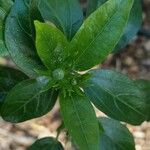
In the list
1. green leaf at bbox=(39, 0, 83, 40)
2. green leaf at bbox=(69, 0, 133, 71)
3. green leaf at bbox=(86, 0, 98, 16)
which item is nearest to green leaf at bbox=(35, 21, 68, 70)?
green leaf at bbox=(69, 0, 133, 71)

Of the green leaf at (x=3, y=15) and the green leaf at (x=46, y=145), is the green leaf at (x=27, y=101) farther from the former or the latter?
the green leaf at (x=46, y=145)

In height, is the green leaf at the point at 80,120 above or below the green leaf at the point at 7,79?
below

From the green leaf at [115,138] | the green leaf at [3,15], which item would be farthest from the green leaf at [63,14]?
the green leaf at [115,138]

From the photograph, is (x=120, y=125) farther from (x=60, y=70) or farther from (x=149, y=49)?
(x=149, y=49)

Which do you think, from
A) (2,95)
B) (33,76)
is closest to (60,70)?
(33,76)

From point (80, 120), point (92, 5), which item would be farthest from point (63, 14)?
point (80, 120)

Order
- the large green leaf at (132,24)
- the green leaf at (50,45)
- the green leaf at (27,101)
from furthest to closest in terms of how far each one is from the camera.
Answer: the large green leaf at (132,24) → the green leaf at (27,101) → the green leaf at (50,45)
